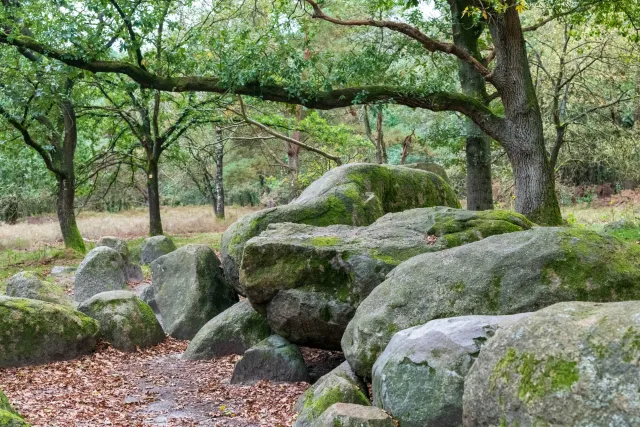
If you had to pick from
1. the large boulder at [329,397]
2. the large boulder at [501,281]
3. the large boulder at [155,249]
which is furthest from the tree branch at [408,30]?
the large boulder at [155,249]

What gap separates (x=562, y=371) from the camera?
13.0 ft

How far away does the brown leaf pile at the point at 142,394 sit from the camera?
25.4 feet

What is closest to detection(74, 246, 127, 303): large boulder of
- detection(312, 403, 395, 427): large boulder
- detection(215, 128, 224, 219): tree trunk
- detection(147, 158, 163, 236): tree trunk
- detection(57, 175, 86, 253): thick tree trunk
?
detection(57, 175, 86, 253): thick tree trunk

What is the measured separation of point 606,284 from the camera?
6750 mm

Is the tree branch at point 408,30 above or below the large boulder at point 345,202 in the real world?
above

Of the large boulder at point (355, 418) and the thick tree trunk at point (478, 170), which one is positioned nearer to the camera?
the large boulder at point (355, 418)

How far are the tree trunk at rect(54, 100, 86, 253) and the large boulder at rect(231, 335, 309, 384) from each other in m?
14.6

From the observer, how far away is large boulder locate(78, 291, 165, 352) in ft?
37.6

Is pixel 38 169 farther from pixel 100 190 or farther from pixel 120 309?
pixel 120 309

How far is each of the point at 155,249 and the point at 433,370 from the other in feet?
52.6

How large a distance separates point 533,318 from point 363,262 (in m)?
4.58

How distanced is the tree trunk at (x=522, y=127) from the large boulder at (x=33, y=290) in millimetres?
9728

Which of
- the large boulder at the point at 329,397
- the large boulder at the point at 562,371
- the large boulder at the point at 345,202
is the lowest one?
the large boulder at the point at 329,397

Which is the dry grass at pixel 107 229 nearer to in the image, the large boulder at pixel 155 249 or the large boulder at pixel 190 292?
the large boulder at pixel 155 249
